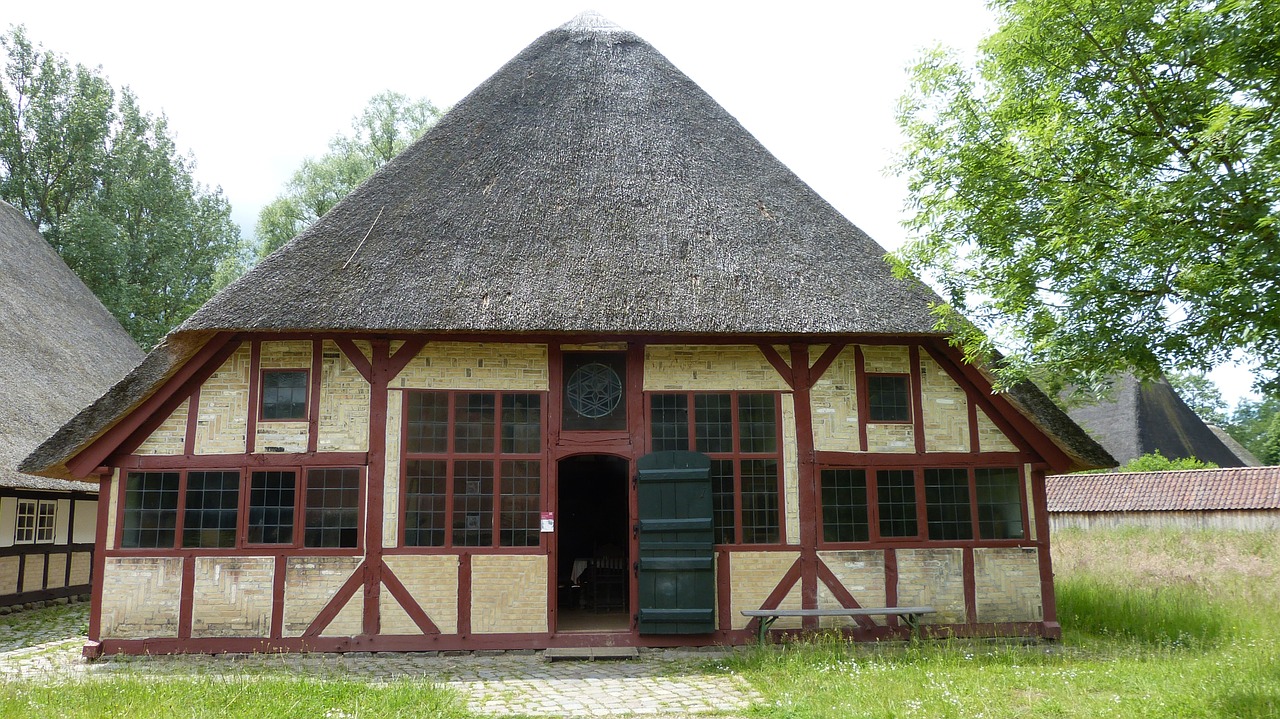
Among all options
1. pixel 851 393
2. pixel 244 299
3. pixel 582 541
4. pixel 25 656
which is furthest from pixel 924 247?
pixel 25 656

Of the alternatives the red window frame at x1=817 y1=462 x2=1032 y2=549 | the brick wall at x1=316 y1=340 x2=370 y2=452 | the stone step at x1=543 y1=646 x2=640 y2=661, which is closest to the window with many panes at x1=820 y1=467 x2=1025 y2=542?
the red window frame at x1=817 y1=462 x2=1032 y2=549

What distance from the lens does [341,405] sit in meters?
9.88

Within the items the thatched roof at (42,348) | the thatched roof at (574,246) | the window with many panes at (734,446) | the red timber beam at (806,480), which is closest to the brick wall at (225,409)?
the thatched roof at (574,246)

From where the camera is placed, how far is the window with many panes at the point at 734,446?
33.2ft

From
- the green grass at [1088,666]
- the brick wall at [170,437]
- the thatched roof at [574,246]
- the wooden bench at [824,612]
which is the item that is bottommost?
the green grass at [1088,666]

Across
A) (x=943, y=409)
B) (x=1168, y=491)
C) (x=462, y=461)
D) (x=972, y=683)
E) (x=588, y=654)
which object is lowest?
(x=588, y=654)

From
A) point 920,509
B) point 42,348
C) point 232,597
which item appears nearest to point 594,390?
point 920,509

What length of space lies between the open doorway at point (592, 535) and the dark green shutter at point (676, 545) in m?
2.78

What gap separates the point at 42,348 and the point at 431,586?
35.6 feet

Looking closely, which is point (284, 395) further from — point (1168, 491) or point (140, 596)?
point (1168, 491)

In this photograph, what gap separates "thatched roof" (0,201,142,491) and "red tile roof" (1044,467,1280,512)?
20.9 meters

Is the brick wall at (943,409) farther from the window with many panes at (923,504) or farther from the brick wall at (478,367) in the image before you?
the brick wall at (478,367)

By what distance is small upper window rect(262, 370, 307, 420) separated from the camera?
9.90m

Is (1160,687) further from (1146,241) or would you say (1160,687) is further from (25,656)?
(25,656)
